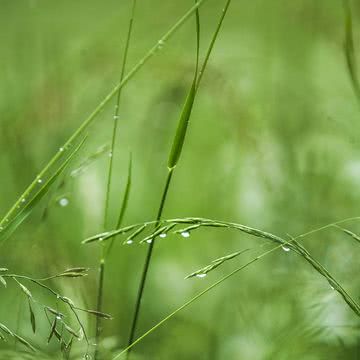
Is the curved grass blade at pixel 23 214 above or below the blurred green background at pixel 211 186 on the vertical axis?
above

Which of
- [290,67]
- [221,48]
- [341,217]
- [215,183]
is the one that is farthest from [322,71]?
[341,217]

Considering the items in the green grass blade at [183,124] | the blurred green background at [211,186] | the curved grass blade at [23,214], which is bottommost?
the blurred green background at [211,186]

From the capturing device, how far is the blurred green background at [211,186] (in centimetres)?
105

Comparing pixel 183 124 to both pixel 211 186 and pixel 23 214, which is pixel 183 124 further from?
pixel 211 186

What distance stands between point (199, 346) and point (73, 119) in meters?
0.59

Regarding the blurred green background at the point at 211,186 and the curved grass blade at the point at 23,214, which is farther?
the blurred green background at the point at 211,186

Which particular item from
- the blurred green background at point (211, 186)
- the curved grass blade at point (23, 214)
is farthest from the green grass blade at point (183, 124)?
the blurred green background at point (211, 186)

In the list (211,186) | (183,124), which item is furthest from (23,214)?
(211,186)

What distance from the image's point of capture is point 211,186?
1423mm

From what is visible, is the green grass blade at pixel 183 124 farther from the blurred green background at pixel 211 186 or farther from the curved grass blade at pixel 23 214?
the blurred green background at pixel 211 186

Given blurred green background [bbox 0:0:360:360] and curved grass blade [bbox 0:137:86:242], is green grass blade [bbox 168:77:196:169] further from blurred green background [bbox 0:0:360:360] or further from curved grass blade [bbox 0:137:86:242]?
blurred green background [bbox 0:0:360:360]

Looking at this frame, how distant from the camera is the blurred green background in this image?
1054mm

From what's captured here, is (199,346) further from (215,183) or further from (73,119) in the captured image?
(73,119)

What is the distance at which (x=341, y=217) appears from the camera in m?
1.24
